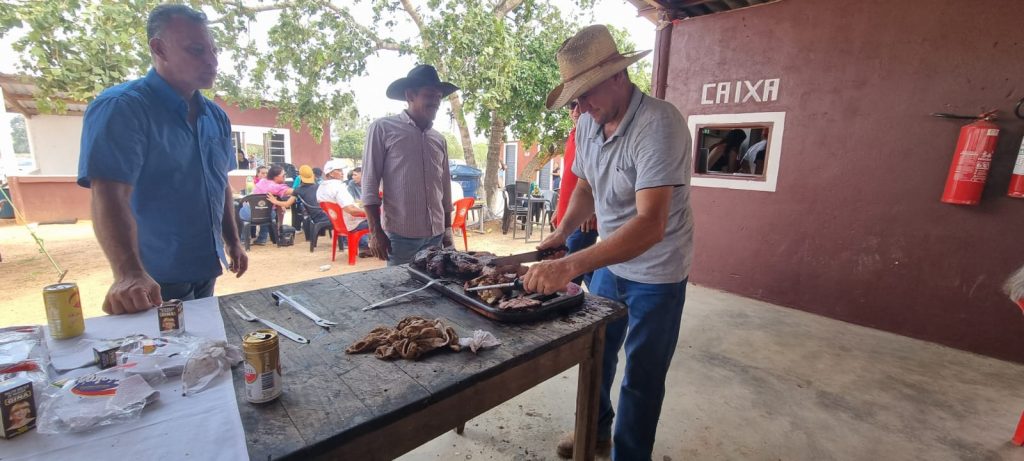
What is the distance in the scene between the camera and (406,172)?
9.93 ft

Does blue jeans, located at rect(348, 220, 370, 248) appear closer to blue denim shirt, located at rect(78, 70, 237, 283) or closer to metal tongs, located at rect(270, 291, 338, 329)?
blue denim shirt, located at rect(78, 70, 237, 283)

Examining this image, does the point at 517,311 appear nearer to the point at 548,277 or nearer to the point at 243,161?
the point at 548,277

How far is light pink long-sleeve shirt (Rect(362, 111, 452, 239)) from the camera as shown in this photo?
3.01 meters

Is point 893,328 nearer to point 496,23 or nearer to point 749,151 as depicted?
point 749,151

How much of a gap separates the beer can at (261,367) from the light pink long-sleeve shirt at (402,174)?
6.75ft

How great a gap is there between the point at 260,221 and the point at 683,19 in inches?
288

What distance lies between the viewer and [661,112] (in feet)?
5.80

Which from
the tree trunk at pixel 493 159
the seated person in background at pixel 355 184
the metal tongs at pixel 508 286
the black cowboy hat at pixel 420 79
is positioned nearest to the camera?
the metal tongs at pixel 508 286

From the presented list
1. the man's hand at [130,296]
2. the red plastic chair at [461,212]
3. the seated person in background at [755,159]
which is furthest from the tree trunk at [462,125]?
the man's hand at [130,296]

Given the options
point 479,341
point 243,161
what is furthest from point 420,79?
point 243,161

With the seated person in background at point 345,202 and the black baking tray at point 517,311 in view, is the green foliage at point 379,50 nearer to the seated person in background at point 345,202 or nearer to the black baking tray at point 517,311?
the seated person in background at point 345,202

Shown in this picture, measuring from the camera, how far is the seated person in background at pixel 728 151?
4855mm

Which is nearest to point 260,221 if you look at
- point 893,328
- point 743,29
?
point 743,29

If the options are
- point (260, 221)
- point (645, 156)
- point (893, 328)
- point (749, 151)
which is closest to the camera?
point (645, 156)
